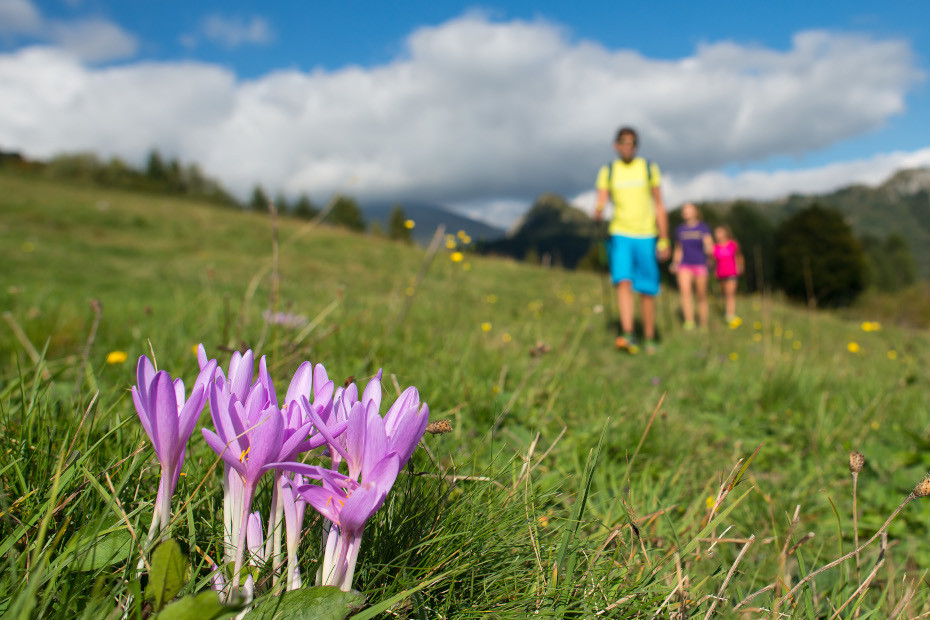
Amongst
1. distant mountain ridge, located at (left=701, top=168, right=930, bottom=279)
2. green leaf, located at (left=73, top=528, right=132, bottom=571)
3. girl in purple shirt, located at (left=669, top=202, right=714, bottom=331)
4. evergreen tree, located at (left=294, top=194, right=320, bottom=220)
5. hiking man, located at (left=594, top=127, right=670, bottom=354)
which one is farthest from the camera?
distant mountain ridge, located at (left=701, top=168, right=930, bottom=279)

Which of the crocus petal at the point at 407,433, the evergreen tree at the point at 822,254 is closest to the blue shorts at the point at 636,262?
the crocus petal at the point at 407,433

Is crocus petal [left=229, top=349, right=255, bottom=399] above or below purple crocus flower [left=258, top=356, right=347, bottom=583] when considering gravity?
above

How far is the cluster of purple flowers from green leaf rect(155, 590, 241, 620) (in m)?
0.10

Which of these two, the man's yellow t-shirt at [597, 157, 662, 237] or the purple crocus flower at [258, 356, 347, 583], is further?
the man's yellow t-shirt at [597, 157, 662, 237]

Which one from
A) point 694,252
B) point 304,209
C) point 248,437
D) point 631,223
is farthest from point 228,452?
point 304,209

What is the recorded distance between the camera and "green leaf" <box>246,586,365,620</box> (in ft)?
2.70

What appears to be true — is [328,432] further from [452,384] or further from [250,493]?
[452,384]

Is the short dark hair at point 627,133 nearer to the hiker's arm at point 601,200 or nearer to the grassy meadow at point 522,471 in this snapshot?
the hiker's arm at point 601,200

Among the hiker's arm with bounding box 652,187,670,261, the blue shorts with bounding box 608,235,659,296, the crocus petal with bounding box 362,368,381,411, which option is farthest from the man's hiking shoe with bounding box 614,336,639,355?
the crocus petal with bounding box 362,368,381,411

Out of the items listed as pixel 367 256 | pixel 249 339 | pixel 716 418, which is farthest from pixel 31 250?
pixel 716 418

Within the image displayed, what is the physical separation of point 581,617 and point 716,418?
2893mm

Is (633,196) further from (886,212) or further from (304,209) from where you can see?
(886,212)

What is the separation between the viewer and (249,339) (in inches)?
113

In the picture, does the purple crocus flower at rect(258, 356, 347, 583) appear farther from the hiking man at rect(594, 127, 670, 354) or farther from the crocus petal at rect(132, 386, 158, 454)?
the hiking man at rect(594, 127, 670, 354)
